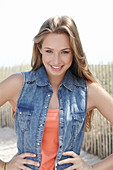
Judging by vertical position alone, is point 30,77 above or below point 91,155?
above

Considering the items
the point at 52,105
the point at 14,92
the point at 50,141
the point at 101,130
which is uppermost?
the point at 14,92

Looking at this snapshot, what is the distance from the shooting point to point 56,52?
1.81m

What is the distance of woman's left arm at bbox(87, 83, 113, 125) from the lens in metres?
1.96

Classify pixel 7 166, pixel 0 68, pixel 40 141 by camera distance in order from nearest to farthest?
pixel 40 141
pixel 7 166
pixel 0 68

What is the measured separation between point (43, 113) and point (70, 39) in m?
0.56

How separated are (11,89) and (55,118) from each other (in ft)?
1.25

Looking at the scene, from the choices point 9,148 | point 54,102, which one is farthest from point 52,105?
point 9,148

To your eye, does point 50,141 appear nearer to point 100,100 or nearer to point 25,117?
point 25,117

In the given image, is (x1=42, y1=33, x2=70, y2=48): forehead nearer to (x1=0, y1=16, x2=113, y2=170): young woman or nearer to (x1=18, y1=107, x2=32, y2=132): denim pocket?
(x1=0, y1=16, x2=113, y2=170): young woman

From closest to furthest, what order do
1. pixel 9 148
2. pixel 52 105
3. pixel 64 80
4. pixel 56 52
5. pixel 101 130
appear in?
pixel 56 52 < pixel 52 105 < pixel 64 80 < pixel 101 130 < pixel 9 148

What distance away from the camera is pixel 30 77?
6.39 ft

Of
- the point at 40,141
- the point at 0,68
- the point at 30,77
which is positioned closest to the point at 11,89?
the point at 30,77

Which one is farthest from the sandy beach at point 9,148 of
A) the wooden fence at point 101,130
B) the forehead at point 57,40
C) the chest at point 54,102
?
the forehead at point 57,40

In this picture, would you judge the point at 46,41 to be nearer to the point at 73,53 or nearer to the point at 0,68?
the point at 73,53
